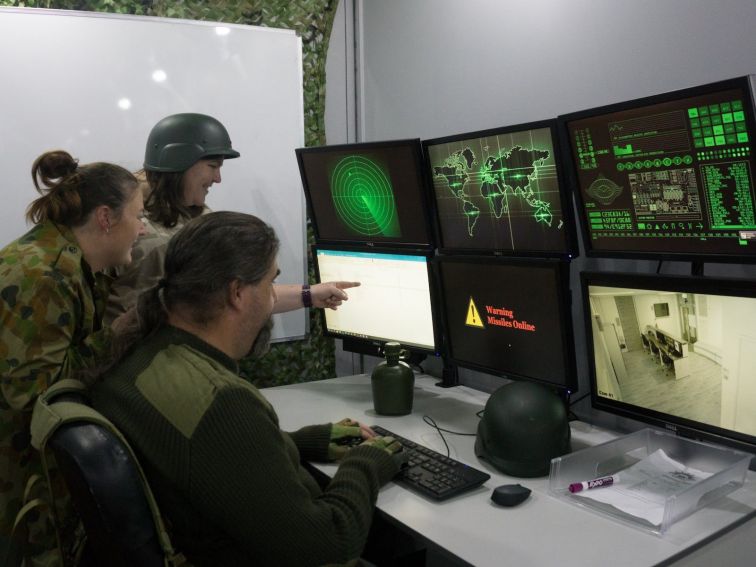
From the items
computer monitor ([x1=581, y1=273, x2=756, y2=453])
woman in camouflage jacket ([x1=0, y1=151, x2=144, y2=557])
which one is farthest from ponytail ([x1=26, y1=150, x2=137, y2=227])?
computer monitor ([x1=581, y1=273, x2=756, y2=453])

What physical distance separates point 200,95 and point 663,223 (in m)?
1.67

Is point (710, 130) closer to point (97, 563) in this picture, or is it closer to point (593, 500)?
point (593, 500)

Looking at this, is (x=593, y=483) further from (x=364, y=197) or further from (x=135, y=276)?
(x=135, y=276)

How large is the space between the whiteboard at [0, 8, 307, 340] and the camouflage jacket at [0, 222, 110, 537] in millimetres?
888

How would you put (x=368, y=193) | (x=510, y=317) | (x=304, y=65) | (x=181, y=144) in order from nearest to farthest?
1. (x=510, y=317)
2. (x=181, y=144)
3. (x=368, y=193)
4. (x=304, y=65)

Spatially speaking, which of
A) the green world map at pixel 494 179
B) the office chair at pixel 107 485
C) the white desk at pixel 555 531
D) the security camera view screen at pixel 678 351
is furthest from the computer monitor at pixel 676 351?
the office chair at pixel 107 485

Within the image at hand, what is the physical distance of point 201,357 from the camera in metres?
1.18

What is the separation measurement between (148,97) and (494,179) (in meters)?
1.27

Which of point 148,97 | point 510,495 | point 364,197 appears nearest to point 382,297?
point 364,197

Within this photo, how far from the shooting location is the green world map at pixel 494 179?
1725 millimetres

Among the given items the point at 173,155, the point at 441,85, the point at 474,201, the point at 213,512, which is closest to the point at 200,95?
the point at 173,155

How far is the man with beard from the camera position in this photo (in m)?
1.06

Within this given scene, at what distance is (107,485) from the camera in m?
1.02

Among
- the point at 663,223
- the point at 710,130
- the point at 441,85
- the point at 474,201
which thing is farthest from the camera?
the point at 441,85
